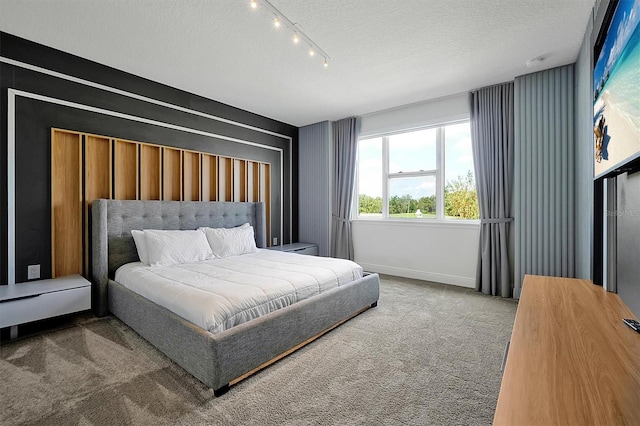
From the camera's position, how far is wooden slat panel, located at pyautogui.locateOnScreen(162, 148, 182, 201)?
3.61 m

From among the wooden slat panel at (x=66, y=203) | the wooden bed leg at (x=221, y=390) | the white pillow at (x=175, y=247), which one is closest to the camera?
the wooden bed leg at (x=221, y=390)

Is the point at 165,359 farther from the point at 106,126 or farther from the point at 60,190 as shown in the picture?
the point at 106,126

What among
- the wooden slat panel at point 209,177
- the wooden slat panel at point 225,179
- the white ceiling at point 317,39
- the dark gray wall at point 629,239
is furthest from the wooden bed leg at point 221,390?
the wooden slat panel at point 225,179

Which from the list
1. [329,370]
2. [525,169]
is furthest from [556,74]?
[329,370]

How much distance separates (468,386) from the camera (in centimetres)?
179

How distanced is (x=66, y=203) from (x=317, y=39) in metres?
2.89

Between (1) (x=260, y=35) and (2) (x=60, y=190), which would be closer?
(1) (x=260, y=35)

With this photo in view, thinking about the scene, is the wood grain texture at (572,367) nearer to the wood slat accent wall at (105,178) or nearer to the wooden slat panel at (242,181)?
the wood slat accent wall at (105,178)

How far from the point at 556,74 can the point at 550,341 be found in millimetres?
3311

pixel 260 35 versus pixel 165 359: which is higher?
pixel 260 35

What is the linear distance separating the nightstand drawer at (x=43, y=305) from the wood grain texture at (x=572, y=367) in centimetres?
312

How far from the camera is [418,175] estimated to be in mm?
4441

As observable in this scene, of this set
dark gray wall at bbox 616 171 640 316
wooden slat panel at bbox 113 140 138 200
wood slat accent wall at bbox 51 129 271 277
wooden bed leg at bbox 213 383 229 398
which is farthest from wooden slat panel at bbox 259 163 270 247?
dark gray wall at bbox 616 171 640 316

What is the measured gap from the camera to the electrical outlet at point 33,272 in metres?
2.66
